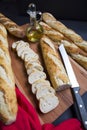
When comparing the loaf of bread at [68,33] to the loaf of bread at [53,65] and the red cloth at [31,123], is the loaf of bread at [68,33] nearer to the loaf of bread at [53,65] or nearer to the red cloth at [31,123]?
the loaf of bread at [53,65]

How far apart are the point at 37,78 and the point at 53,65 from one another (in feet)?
0.28

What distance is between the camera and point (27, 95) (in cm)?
73

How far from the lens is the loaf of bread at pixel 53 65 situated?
0.73 m

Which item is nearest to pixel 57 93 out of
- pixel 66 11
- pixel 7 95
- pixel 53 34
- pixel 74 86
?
pixel 74 86

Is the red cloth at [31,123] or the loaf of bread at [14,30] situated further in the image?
the loaf of bread at [14,30]

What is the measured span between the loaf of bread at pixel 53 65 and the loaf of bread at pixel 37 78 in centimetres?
2

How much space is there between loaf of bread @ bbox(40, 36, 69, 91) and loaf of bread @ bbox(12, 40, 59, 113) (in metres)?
0.02

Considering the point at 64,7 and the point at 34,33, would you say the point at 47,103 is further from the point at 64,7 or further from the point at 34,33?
the point at 64,7

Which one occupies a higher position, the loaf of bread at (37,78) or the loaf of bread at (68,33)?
the loaf of bread at (68,33)

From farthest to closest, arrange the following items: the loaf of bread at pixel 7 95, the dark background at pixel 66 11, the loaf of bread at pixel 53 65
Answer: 1. the dark background at pixel 66 11
2. the loaf of bread at pixel 53 65
3. the loaf of bread at pixel 7 95

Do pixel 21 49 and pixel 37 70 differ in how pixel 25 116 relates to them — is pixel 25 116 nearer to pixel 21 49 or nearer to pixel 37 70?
pixel 37 70

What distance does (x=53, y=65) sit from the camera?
784 mm

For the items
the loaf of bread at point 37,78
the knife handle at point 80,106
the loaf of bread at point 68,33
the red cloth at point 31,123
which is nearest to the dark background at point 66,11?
the loaf of bread at point 68,33

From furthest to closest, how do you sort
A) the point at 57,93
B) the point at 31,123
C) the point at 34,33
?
the point at 34,33, the point at 57,93, the point at 31,123
